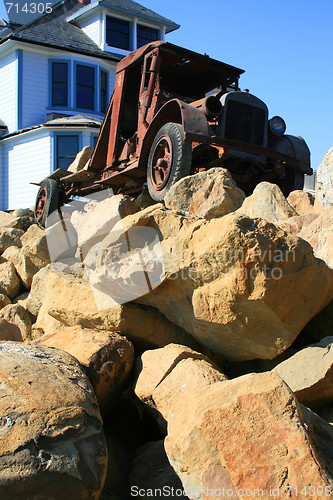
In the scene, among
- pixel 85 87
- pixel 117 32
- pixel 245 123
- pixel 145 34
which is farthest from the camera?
pixel 145 34

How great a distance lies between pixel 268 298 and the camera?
3072 millimetres

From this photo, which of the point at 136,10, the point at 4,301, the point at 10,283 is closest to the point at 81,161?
the point at 10,283

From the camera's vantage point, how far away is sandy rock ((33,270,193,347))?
373cm

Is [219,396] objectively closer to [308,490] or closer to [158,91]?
[308,490]

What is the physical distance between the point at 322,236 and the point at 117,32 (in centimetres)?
1772

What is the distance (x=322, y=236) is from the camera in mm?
4246

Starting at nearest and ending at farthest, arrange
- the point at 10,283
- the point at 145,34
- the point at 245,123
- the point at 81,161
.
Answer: the point at 10,283 → the point at 245,123 → the point at 81,161 → the point at 145,34

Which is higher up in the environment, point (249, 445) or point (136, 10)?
point (136, 10)

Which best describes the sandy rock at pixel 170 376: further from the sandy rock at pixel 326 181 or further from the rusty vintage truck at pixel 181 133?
the rusty vintage truck at pixel 181 133

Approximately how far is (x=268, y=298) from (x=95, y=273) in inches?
48.4

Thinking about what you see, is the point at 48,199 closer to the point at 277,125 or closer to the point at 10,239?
the point at 10,239

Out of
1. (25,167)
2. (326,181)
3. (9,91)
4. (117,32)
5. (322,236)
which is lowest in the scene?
(322,236)

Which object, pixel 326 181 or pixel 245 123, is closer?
pixel 326 181

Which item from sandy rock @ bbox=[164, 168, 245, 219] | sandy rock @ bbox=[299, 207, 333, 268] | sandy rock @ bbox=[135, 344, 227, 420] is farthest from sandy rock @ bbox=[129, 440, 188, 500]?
sandy rock @ bbox=[164, 168, 245, 219]
